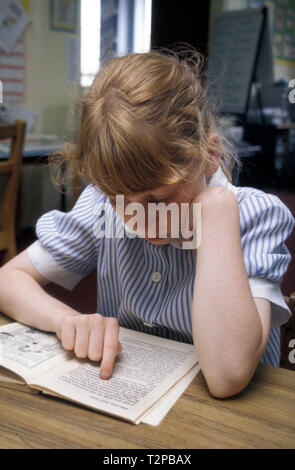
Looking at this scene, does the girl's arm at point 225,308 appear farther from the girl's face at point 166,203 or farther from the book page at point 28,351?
the book page at point 28,351

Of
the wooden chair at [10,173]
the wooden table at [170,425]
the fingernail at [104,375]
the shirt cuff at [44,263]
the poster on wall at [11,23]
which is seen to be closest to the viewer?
the wooden table at [170,425]

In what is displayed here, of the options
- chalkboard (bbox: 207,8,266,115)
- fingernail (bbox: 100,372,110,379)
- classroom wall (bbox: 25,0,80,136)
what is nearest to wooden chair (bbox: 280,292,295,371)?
fingernail (bbox: 100,372,110,379)

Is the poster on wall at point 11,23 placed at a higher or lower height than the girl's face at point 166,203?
higher

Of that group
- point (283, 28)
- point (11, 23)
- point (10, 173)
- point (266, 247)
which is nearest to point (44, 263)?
point (266, 247)

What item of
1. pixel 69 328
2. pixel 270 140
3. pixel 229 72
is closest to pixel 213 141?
pixel 69 328

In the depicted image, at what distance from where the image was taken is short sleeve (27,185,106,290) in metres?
0.91

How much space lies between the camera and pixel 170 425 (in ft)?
1.56

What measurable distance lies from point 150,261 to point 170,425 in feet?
1.34

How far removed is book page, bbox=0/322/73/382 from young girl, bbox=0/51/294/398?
0.6 inches

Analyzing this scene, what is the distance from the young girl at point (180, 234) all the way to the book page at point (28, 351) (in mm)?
16

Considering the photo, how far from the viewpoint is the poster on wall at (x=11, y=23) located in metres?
3.16

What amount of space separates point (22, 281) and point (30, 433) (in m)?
0.41

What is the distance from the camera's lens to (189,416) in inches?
19.5

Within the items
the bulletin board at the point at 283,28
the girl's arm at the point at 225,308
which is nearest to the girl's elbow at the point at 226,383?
the girl's arm at the point at 225,308
